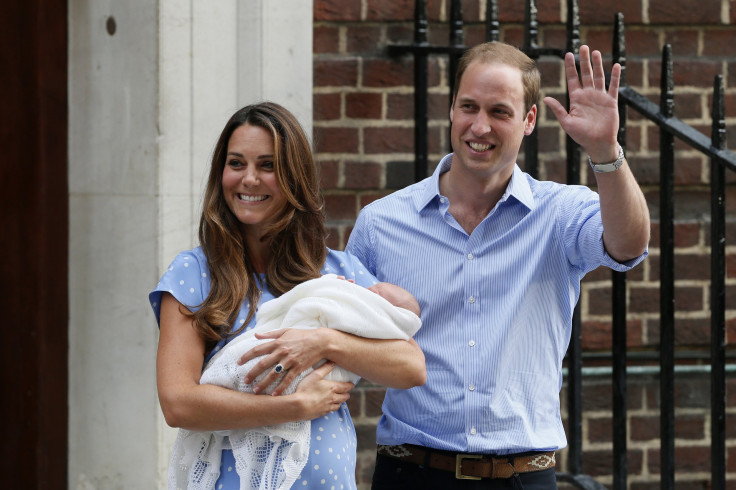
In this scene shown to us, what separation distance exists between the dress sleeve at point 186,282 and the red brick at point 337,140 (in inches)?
56.9

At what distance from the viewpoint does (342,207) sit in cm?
389

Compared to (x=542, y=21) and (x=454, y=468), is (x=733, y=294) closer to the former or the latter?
(x=542, y=21)

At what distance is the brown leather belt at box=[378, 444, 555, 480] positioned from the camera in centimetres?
268

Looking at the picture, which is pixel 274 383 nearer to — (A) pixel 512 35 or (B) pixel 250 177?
(B) pixel 250 177

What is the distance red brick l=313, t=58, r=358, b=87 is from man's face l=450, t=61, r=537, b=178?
3.90ft

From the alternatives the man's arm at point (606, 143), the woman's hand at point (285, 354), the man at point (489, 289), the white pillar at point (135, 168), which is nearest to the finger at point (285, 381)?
the woman's hand at point (285, 354)

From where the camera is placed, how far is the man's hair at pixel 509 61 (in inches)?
108

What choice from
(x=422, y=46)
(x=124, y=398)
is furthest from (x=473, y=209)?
(x=124, y=398)

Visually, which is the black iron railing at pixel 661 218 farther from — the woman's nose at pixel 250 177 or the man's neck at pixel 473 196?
the woman's nose at pixel 250 177

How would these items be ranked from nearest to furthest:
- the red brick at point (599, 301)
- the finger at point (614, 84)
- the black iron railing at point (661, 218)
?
the finger at point (614, 84)
the black iron railing at point (661, 218)
the red brick at point (599, 301)

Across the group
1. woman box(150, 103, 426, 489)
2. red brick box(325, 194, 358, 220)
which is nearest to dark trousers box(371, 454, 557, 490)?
woman box(150, 103, 426, 489)

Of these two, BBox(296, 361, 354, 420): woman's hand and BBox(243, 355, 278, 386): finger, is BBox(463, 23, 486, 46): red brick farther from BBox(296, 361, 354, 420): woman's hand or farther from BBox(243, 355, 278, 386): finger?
BBox(243, 355, 278, 386): finger

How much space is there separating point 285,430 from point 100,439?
1452 mm

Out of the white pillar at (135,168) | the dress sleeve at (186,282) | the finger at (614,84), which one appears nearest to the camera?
the dress sleeve at (186,282)
